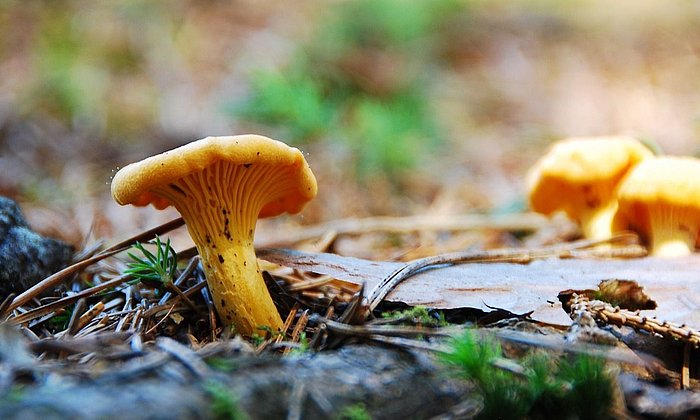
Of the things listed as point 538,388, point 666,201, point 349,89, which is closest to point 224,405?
point 538,388

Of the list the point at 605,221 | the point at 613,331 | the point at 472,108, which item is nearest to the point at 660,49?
the point at 472,108

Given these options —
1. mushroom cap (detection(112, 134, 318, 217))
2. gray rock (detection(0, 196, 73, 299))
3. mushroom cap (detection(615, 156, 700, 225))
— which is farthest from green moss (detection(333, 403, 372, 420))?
mushroom cap (detection(615, 156, 700, 225))

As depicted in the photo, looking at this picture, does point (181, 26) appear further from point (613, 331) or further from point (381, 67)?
point (613, 331)

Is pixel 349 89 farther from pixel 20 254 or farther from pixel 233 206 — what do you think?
pixel 20 254

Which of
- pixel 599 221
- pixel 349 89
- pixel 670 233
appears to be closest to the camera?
pixel 670 233

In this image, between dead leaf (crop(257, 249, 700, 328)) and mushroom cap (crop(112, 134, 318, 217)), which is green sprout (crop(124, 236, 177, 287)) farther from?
dead leaf (crop(257, 249, 700, 328))

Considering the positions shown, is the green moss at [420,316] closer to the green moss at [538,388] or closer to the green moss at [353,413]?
the green moss at [538,388]

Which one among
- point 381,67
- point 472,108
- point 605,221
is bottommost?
point 605,221
